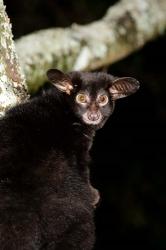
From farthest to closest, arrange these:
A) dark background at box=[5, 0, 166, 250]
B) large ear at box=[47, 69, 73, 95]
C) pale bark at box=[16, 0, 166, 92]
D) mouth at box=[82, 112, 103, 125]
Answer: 1. dark background at box=[5, 0, 166, 250]
2. pale bark at box=[16, 0, 166, 92]
3. mouth at box=[82, 112, 103, 125]
4. large ear at box=[47, 69, 73, 95]

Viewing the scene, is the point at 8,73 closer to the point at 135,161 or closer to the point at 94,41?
the point at 94,41

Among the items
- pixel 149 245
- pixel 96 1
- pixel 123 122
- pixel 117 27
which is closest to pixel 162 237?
pixel 149 245

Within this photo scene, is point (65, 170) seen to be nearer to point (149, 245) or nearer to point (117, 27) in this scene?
point (117, 27)

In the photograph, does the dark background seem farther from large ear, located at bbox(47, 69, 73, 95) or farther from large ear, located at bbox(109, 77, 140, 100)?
large ear, located at bbox(47, 69, 73, 95)

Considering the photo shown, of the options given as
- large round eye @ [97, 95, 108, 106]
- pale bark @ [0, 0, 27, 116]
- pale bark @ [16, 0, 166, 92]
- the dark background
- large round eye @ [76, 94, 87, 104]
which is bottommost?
the dark background

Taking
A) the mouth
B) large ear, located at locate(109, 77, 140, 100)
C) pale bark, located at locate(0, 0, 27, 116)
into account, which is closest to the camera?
pale bark, located at locate(0, 0, 27, 116)

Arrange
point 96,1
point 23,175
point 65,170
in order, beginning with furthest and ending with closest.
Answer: point 96,1, point 65,170, point 23,175

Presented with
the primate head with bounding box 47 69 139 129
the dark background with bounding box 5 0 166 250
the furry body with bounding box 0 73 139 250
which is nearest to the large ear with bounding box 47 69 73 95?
the primate head with bounding box 47 69 139 129

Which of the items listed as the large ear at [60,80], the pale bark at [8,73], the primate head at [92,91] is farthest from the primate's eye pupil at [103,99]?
the pale bark at [8,73]
